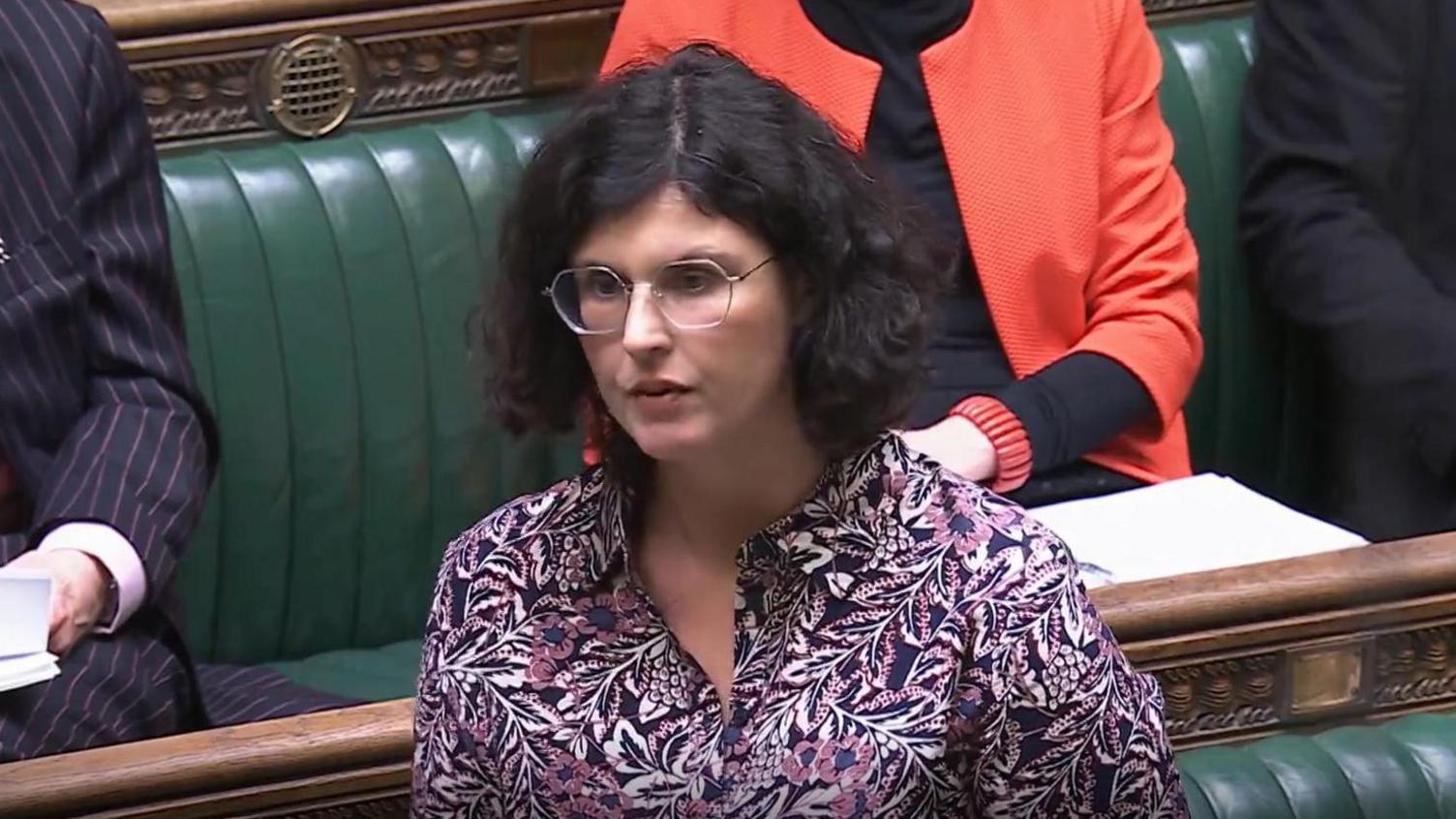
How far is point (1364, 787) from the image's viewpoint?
1.58 meters

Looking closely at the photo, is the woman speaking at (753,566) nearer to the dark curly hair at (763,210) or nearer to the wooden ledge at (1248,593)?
the dark curly hair at (763,210)

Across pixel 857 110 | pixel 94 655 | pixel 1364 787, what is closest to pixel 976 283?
pixel 857 110

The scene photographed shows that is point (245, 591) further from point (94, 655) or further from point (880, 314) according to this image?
point (880, 314)

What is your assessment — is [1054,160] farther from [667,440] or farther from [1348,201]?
[667,440]

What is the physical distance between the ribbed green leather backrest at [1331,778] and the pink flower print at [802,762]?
16.1 inches

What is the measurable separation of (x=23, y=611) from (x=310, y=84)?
75 cm

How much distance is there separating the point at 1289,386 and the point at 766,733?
130 centimetres

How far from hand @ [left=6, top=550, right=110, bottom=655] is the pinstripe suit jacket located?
4 centimetres

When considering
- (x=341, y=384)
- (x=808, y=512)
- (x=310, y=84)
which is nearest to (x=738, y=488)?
(x=808, y=512)

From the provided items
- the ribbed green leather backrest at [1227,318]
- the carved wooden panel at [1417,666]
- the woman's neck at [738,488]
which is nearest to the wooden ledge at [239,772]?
the woman's neck at [738,488]

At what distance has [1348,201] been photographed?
220 centimetres

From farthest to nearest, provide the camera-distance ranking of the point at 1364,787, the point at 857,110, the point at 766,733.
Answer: the point at 857,110 → the point at 1364,787 → the point at 766,733

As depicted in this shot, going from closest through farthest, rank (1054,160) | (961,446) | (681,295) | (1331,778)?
(681,295) < (1331,778) < (961,446) < (1054,160)

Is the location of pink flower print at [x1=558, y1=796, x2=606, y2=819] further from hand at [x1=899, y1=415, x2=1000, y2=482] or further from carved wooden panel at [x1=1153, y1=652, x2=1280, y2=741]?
hand at [x1=899, y1=415, x2=1000, y2=482]
